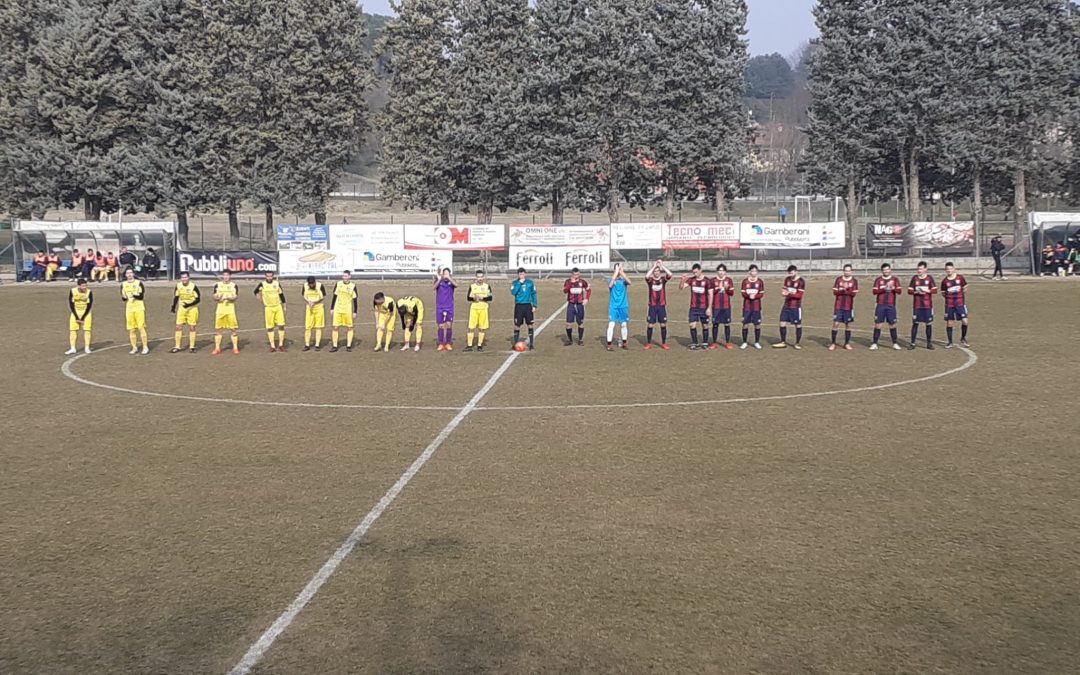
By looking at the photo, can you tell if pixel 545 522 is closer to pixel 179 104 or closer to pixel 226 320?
pixel 226 320

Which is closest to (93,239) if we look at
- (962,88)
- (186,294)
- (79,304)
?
(79,304)

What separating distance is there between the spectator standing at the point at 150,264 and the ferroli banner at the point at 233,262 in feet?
7.14

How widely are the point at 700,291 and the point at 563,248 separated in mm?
23262

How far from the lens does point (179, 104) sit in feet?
186

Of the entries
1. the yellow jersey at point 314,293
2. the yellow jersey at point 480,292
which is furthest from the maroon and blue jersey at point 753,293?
the yellow jersey at point 314,293

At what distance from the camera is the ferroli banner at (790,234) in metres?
46.7

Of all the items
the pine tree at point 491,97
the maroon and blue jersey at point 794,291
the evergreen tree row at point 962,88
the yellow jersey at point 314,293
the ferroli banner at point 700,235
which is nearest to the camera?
the maroon and blue jersey at point 794,291

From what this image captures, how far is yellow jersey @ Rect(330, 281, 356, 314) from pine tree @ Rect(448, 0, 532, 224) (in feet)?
123

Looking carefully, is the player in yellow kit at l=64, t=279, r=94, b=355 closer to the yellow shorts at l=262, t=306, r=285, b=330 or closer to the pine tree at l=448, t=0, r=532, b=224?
the yellow shorts at l=262, t=306, r=285, b=330

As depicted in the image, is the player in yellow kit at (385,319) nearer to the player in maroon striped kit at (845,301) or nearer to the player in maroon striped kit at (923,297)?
the player in maroon striped kit at (845,301)

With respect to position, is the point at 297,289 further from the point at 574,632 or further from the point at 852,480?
the point at 574,632

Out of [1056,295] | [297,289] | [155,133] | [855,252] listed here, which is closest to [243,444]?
[297,289]

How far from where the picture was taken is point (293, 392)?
17.5 meters

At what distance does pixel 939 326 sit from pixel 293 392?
18.5 metres
